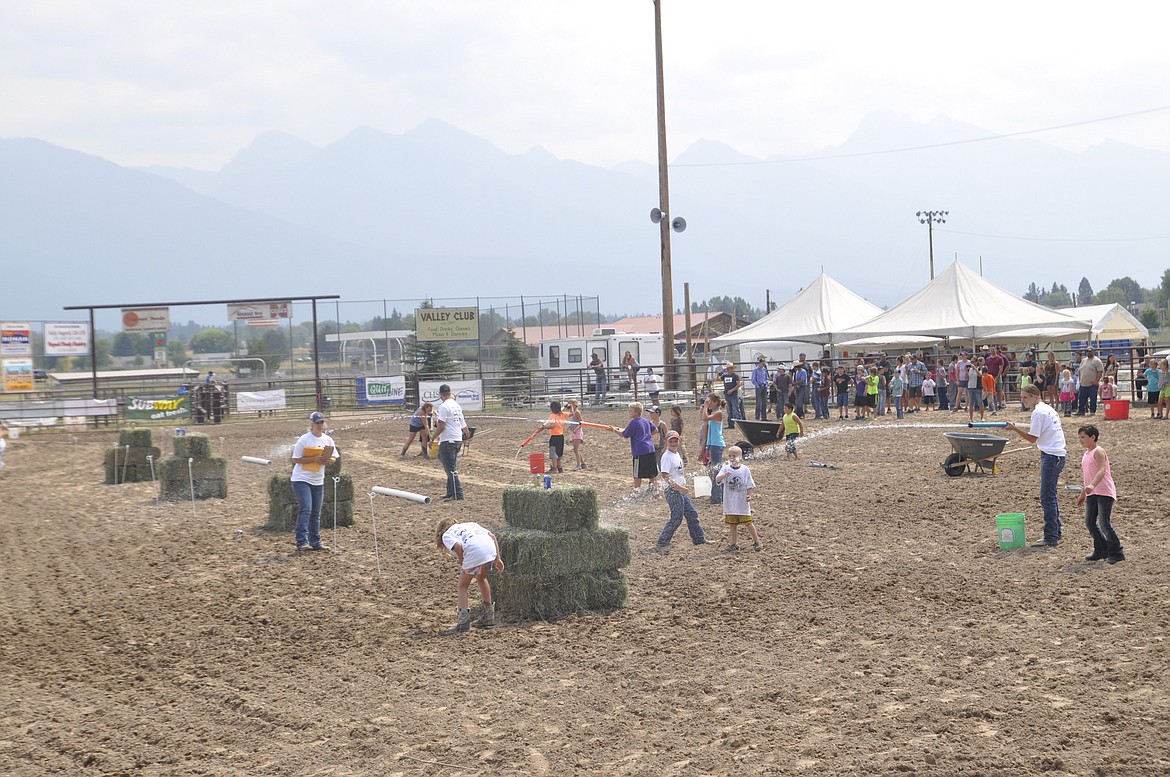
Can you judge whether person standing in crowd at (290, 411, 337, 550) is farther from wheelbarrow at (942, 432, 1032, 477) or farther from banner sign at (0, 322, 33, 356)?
banner sign at (0, 322, 33, 356)

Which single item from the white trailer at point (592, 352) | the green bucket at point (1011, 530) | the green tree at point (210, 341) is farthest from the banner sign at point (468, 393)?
the green tree at point (210, 341)

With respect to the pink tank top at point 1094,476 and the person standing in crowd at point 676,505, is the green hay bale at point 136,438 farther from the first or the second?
the pink tank top at point 1094,476

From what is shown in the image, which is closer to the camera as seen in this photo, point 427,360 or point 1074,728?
point 1074,728

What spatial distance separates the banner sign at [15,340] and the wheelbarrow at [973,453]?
36257 mm

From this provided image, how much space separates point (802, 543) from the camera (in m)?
13.3

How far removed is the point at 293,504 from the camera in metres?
15.2

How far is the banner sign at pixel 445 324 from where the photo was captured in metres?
47.5

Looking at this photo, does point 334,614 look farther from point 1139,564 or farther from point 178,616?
point 1139,564

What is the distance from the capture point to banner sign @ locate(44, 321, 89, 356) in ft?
146

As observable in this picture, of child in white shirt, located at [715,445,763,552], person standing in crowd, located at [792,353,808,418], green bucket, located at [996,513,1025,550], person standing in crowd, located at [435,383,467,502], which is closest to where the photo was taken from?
green bucket, located at [996,513,1025,550]

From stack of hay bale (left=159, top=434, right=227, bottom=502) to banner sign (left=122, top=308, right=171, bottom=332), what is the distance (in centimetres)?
2635

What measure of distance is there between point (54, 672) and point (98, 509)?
9866 mm

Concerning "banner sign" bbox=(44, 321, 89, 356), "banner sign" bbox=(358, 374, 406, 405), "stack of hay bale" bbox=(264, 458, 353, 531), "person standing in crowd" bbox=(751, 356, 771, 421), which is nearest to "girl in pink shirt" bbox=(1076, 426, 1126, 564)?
"stack of hay bale" bbox=(264, 458, 353, 531)

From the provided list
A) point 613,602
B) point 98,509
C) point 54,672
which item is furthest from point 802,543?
point 98,509
